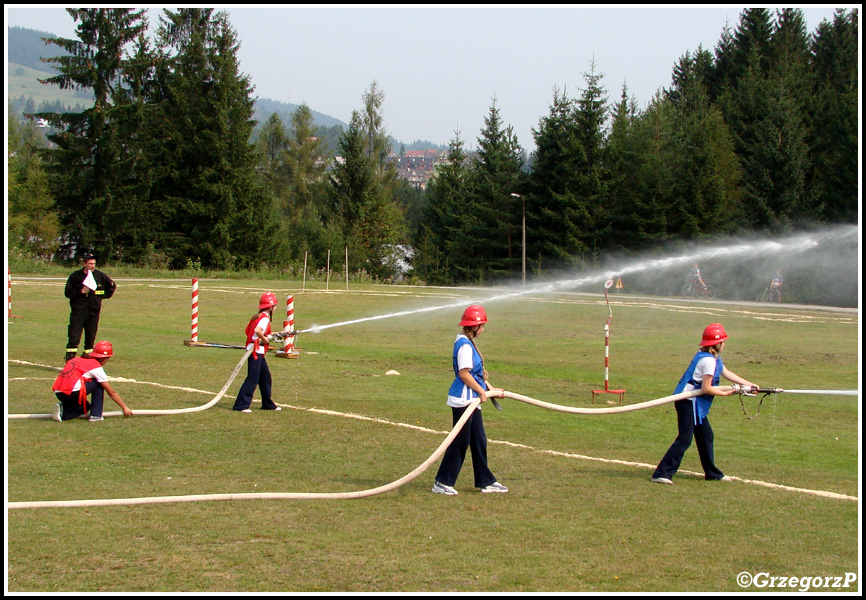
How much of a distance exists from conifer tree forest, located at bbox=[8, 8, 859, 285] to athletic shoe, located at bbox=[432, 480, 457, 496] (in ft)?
177

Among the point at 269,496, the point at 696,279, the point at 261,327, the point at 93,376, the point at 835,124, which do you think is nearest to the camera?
the point at 269,496

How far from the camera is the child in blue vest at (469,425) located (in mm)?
9227

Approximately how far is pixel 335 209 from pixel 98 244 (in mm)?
27090

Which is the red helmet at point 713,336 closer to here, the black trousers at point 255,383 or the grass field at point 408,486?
the grass field at point 408,486

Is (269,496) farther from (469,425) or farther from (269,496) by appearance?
(469,425)

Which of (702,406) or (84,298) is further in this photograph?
(84,298)

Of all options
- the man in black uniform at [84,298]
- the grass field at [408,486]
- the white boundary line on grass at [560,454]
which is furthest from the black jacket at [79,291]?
the white boundary line on grass at [560,454]

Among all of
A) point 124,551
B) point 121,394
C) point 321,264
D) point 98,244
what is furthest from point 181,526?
point 321,264

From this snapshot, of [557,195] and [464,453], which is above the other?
[557,195]

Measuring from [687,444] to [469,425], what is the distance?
2675 millimetres

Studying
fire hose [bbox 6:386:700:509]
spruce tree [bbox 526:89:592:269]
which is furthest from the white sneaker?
spruce tree [bbox 526:89:592:269]

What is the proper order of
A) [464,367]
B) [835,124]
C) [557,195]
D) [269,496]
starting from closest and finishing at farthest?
1. [269,496]
2. [464,367]
3. [835,124]
4. [557,195]

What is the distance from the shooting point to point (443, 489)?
9352 millimetres

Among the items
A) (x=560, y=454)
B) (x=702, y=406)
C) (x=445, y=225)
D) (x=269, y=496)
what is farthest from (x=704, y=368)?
(x=445, y=225)
